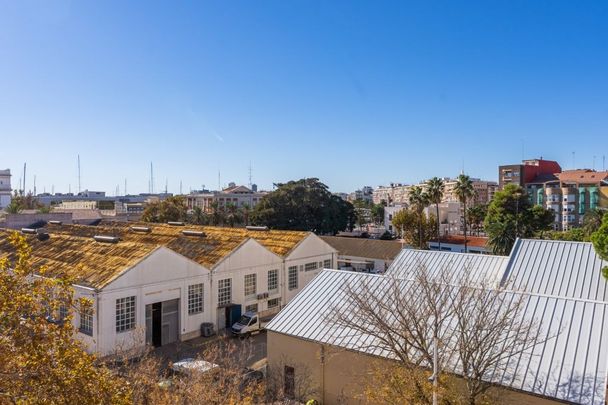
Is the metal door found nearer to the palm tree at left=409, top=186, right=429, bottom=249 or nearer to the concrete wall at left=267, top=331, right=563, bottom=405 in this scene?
the concrete wall at left=267, top=331, right=563, bottom=405

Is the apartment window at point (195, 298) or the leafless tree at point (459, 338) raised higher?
the leafless tree at point (459, 338)

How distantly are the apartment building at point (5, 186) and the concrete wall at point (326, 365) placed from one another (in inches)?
4384

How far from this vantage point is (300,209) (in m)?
71.1

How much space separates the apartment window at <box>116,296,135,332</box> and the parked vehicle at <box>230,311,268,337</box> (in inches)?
265

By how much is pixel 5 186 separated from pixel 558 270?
121 meters

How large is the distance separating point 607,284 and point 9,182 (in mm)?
123488

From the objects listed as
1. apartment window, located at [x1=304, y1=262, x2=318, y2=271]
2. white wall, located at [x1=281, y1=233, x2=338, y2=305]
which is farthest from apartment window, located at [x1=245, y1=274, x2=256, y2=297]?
apartment window, located at [x1=304, y1=262, x2=318, y2=271]

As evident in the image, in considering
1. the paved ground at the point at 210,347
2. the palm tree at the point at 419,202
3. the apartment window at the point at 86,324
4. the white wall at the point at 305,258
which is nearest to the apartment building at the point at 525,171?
the palm tree at the point at 419,202

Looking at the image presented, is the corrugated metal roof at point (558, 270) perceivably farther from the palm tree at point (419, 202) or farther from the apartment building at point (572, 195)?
the apartment building at point (572, 195)

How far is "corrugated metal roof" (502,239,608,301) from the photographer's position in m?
21.6

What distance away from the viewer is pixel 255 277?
3400cm

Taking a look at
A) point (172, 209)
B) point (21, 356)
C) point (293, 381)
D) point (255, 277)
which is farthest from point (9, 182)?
point (21, 356)

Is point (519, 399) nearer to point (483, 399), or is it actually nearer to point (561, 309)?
point (483, 399)

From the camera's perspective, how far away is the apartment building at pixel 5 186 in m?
107
